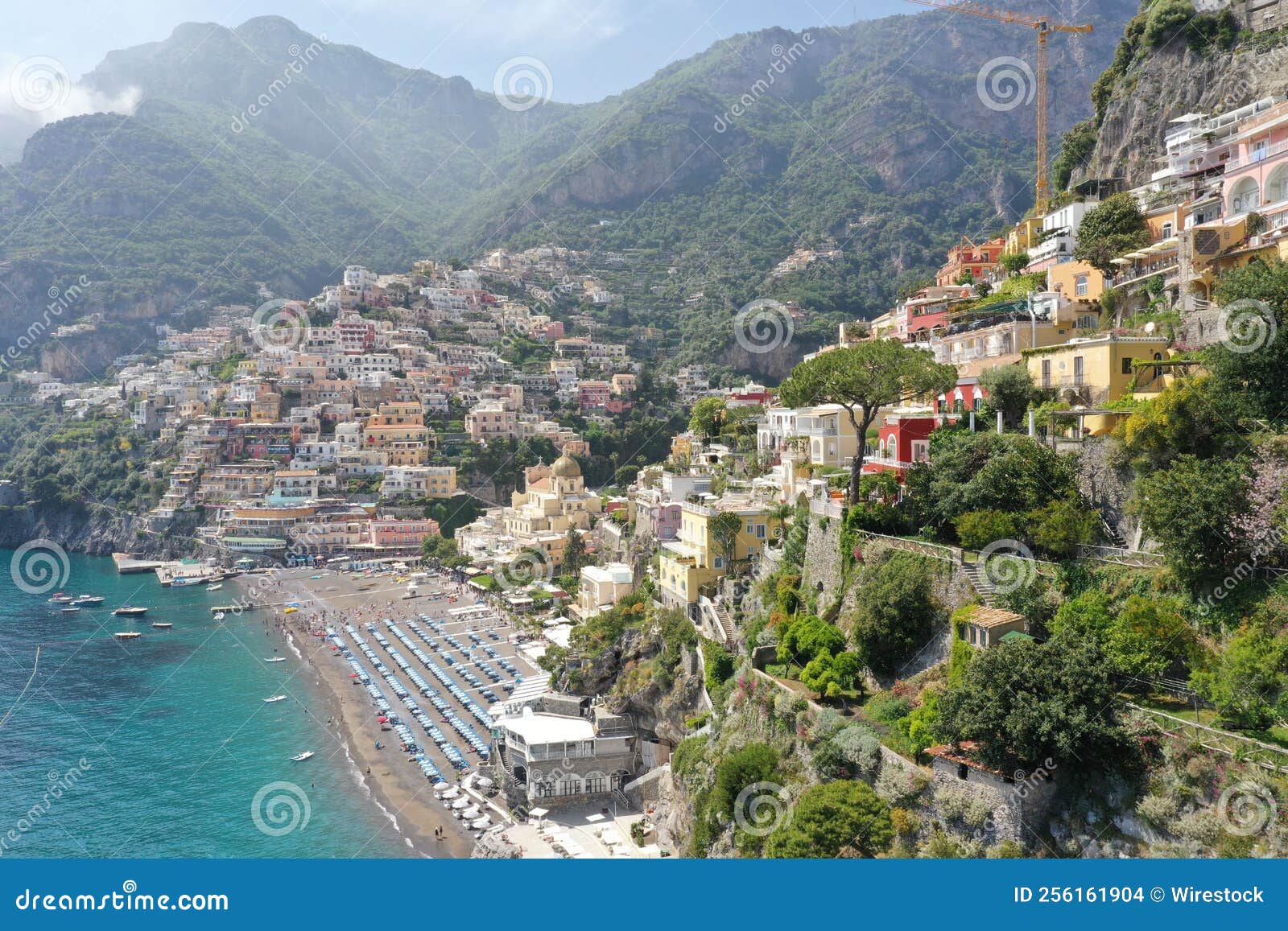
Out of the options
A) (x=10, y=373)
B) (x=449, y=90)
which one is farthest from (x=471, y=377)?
(x=449, y=90)

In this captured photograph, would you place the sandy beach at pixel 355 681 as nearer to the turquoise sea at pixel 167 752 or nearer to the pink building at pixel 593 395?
the turquoise sea at pixel 167 752

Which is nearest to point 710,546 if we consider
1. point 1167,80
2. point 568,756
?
point 568,756

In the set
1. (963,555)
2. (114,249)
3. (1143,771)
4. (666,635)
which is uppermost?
(114,249)

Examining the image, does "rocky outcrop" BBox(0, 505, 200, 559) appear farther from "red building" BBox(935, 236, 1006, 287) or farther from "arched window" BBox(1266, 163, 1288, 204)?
"arched window" BBox(1266, 163, 1288, 204)

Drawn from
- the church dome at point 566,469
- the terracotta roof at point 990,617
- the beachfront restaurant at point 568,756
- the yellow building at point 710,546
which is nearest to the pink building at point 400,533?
the church dome at point 566,469

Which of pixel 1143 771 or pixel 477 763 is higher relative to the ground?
pixel 1143 771

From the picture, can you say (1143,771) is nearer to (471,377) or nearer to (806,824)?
(806,824)
